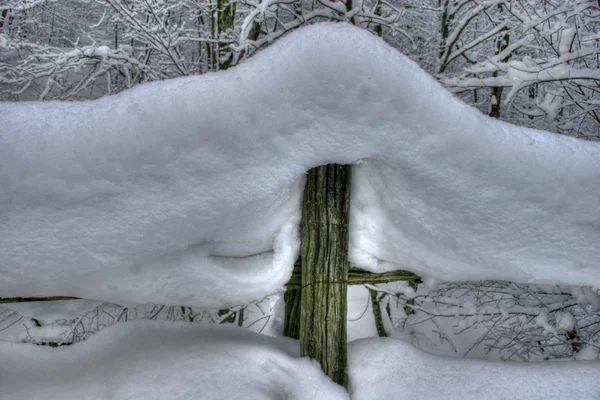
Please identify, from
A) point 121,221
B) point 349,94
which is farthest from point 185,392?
point 349,94

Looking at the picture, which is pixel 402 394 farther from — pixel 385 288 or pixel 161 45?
pixel 161 45

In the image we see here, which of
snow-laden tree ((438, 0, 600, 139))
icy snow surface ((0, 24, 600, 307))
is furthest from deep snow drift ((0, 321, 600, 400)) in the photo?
snow-laden tree ((438, 0, 600, 139))

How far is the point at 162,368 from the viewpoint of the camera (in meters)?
1.58

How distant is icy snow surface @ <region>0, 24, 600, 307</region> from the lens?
123cm

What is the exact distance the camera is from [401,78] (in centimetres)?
128

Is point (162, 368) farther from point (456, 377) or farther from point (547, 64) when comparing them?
point (547, 64)

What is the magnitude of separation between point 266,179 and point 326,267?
0.47 m

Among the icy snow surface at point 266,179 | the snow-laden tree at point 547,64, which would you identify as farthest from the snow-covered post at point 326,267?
the snow-laden tree at point 547,64

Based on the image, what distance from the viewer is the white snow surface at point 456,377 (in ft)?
5.30

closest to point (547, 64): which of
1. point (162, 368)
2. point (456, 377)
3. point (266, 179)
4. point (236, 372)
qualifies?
point (456, 377)

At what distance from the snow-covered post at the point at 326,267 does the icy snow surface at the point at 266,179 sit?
0.07m

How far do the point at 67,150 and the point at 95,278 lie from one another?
0.46 metres

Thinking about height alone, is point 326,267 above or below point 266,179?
below

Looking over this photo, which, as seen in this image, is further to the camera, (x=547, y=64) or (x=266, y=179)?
(x=547, y=64)
